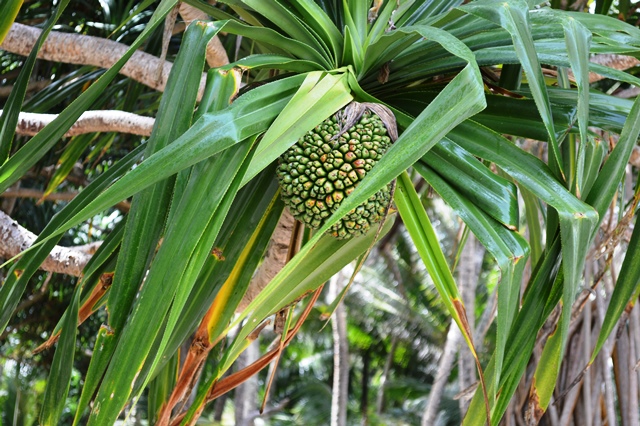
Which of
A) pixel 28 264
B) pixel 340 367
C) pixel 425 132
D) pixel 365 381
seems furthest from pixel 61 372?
pixel 365 381

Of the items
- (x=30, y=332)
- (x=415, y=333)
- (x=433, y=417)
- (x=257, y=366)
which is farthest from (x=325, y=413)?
(x=257, y=366)

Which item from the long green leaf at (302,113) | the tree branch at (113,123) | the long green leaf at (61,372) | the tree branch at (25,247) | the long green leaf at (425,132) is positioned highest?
the tree branch at (113,123)

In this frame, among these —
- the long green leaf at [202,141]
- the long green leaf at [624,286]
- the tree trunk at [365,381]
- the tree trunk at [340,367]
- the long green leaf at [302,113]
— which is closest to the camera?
the long green leaf at [202,141]

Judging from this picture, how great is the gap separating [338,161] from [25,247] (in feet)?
2.89

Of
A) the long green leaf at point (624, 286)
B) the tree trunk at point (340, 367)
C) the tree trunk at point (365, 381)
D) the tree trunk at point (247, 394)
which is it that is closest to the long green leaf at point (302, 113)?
the long green leaf at point (624, 286)

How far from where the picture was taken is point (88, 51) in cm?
164

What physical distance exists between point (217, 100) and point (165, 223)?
14 centimetres

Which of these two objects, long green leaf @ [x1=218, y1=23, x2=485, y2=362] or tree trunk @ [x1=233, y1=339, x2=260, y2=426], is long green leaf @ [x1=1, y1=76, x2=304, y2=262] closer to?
long green leaf @ [x1=218, y1=23, x2=485, y2=362]

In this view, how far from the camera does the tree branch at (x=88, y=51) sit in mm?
1598

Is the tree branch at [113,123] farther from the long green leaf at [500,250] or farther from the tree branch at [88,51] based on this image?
the long green leaf at [500,250]

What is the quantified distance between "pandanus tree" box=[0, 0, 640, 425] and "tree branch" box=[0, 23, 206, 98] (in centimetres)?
55

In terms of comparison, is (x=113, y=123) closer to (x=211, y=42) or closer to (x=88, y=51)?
(x=88, y=51)

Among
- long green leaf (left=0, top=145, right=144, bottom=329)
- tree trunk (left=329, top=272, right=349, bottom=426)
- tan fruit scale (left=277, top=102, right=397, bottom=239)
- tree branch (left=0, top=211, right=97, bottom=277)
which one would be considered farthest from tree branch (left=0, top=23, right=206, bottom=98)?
tree trunk (left=329, top=272, right=349, bottom=426)

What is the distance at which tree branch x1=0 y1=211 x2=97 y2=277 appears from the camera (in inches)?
58.4
